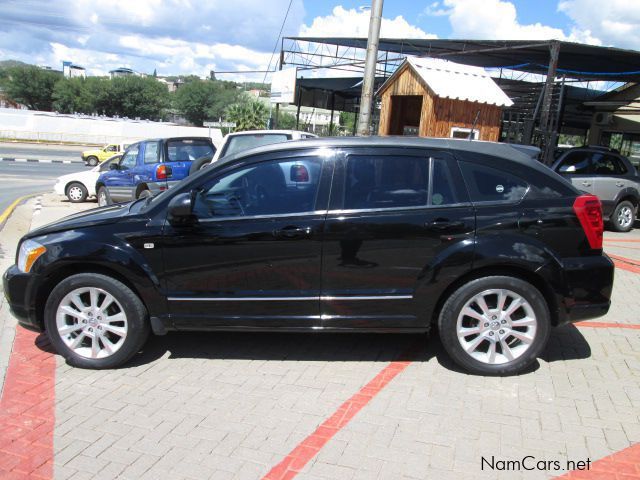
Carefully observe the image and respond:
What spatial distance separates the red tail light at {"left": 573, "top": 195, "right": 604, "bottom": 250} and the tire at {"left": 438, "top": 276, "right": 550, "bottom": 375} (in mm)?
576

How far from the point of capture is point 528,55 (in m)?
16.6

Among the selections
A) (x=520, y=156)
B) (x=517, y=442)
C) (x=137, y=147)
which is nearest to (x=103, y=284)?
(x=517, y=442)

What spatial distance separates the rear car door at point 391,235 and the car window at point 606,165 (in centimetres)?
847

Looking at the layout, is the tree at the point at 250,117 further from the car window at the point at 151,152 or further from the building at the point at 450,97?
the building at the point at 450,97

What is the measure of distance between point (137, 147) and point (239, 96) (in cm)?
10409

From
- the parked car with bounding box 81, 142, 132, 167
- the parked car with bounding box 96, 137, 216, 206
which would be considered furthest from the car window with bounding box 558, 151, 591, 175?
the parked car with bounding box 81, 142, 132, 167

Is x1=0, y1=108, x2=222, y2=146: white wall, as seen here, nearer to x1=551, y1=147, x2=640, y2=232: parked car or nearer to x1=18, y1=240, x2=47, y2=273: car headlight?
x1=551, y1=147, x2=640, y2=232: parked car

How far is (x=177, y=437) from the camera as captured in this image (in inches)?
126

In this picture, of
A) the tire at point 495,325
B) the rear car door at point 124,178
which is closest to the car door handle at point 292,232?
the tire at point 495,325

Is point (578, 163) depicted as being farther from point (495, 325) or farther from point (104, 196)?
point (104, 196)

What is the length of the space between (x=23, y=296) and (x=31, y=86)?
111 meters

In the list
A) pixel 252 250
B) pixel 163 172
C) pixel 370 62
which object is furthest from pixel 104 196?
pixel 252 250

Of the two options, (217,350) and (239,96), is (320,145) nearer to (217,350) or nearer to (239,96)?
(217,350)

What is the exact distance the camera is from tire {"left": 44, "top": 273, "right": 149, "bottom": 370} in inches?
157
